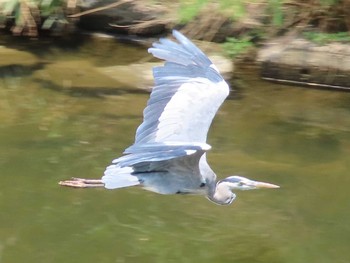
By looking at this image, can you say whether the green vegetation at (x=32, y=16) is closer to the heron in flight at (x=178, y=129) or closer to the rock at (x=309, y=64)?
the rock at (x=309, y=64)

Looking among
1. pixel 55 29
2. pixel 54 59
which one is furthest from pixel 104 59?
pixel 55 29

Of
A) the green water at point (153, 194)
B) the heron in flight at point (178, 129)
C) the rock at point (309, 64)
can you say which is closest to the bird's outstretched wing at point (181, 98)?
the heron in flight at point (178, 129)

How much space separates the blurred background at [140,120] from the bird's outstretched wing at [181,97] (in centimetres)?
72

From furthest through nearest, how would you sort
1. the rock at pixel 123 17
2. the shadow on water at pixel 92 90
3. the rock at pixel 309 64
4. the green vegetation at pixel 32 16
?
the rock at pixel 123 17 → the green vegetation at pixel 32 16 → the rock at pixel 309 64 → the shadow on water at pixel 92 90

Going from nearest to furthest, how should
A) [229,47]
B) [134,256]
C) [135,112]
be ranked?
[134,256]
[135,112]
[229,47]

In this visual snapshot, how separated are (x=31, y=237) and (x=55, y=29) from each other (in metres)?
4.26

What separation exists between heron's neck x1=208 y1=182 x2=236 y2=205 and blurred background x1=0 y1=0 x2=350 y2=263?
0.32 m

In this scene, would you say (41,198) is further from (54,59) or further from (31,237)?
(54,59)

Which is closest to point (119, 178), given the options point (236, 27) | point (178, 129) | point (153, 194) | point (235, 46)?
point (178, 129)

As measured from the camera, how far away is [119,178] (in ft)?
11.4

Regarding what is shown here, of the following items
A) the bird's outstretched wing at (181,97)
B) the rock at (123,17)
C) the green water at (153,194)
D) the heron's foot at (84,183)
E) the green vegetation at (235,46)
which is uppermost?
the bird's outstretched wing at (181,97)

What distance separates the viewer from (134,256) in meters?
4.09

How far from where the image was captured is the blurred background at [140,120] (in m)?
4.24

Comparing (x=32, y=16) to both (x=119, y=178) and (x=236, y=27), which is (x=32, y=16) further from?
(x=119, y=178)
